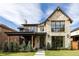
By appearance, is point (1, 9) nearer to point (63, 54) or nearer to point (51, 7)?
point (51, 7)

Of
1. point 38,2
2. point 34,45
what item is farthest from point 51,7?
point 34,45

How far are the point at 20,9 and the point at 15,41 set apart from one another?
3.46 ft

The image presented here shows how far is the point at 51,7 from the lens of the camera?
43.7ft

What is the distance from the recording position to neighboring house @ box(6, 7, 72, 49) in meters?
13.5

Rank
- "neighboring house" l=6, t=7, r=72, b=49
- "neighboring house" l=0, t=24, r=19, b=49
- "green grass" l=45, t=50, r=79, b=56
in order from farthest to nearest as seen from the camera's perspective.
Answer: "neighboring house" l=6, t=7, r=72, b=49, "neighboring house" l=0, t=24, r=19, b=49, "green grass" l=45, t=50, r=79, b=56

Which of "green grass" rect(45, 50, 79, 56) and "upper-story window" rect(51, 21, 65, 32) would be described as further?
"upper-story window" rect(51, 21, 65, 32)

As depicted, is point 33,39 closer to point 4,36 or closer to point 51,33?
point 51,33

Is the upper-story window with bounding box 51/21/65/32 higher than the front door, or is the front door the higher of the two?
the upper-story window with bounding box 51/21/65/32

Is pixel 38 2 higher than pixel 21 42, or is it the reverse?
pixel 38 2

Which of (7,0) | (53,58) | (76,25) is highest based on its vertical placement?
(7,0)

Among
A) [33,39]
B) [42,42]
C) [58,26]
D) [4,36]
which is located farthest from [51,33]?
[4,36]

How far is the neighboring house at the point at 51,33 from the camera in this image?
13456mm

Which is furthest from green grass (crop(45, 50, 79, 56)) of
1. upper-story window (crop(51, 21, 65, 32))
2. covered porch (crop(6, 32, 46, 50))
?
upper-story window (crop(51, 21, 65, 32))

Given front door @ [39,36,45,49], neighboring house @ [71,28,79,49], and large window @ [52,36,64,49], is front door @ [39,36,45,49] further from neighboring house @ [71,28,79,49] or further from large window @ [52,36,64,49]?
neighboring house @ [71,28,79,49]
